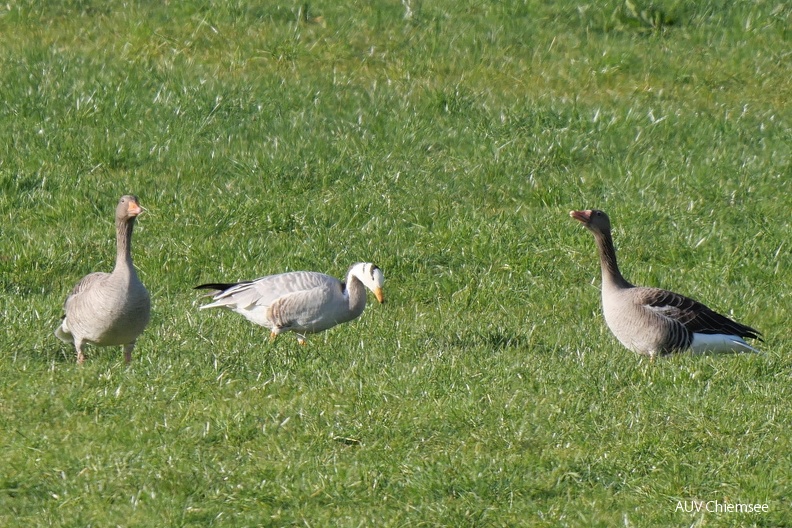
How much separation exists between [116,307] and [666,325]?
13.1 ft

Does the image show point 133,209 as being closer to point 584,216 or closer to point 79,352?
point 79,352

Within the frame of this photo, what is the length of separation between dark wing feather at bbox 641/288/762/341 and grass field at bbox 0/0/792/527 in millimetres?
295

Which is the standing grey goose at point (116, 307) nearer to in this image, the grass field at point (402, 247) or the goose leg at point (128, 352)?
the goose leg at point (128, 352)

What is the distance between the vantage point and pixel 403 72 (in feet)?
49.1

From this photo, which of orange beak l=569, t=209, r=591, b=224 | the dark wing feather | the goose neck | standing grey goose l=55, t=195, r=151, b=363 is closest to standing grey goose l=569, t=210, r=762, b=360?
the dark wing feather

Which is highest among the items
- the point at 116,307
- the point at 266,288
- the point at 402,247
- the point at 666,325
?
the point at 116,307

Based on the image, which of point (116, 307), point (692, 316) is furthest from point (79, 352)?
point (692, 316)

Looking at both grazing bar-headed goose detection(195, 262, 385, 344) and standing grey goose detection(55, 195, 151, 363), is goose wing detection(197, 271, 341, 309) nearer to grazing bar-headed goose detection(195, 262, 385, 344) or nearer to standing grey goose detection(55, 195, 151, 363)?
grazing bar-headed goose detection(195, 262, 385, 344)

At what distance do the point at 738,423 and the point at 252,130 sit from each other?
780 cm

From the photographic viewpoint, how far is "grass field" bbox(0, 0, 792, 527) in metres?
6.25

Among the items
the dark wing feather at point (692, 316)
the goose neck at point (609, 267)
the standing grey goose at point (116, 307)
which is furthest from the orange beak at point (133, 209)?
the dark wing feather at point (692, 316)

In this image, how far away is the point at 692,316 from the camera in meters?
8.69

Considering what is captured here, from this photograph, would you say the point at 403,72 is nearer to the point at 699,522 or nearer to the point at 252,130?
the point at 252,130

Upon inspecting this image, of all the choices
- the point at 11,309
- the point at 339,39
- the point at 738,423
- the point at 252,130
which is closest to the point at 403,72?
the point at 339,39
